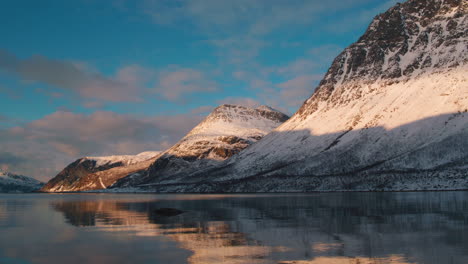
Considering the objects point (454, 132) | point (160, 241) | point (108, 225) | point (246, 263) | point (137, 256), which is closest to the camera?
point (246, 263)

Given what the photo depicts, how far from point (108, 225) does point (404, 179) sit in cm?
15028

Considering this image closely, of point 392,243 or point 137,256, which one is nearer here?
point 137,256

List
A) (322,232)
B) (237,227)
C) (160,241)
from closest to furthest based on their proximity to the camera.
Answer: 1. (160,241)
2. (322,232)
3. (237,227)

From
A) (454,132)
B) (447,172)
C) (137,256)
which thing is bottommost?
(137,256)

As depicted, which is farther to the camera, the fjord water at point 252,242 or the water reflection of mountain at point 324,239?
the fjord water at point 252,242

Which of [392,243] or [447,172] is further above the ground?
[447,172]

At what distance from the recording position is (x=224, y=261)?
29953 millimetres

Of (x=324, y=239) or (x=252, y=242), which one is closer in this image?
(x=252, y=242)

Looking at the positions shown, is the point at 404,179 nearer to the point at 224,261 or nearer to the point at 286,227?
the point at 286,227

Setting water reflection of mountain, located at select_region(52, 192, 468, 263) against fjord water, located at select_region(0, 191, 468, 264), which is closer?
water reflection of mountain, located at select_region(52, 192, 468, 263)

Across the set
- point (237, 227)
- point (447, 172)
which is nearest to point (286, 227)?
point (237, 227)

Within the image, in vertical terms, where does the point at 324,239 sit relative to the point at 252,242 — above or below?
above

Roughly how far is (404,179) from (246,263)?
166 meters

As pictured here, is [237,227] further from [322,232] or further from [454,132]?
[454,132]
